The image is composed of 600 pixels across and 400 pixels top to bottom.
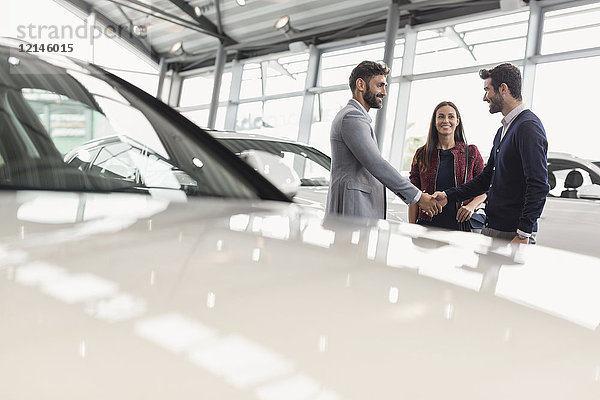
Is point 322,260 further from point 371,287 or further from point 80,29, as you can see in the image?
point 80,29

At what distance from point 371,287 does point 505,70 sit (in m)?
1.92

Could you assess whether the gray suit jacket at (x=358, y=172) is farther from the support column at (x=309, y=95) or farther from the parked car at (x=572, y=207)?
the support column at (x=309, y=95)

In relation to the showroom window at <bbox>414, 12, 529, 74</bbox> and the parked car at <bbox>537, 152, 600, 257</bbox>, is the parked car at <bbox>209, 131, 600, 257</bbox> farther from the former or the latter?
the showroom window at <bbox>414, 12, 529, 74</bbox>

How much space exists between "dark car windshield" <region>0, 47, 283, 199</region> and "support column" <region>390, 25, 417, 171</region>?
7033 mm

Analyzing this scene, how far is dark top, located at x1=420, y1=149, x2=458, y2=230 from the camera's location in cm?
234

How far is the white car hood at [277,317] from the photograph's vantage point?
28cm

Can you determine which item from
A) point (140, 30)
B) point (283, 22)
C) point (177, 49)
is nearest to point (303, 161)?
point (283, 22)

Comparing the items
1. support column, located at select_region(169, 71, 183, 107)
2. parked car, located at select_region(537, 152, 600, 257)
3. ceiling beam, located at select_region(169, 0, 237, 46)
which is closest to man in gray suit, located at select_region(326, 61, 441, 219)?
parked car, located at select_region(537, 152, 600, 257)

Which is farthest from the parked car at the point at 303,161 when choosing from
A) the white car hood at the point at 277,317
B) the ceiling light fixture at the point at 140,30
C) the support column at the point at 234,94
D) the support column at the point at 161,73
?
Answer: the support column at the point at 161,73

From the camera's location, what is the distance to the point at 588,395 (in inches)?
11.5

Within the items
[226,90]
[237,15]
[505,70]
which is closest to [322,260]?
[505,70]

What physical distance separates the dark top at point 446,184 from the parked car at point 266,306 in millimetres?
1484

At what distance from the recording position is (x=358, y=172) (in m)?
2.17

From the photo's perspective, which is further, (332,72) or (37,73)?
(332,72)
